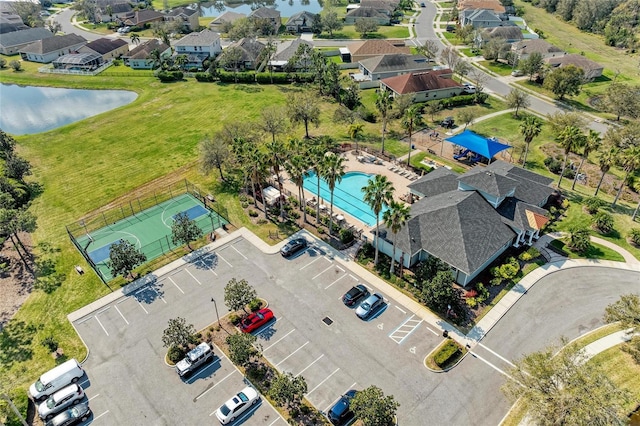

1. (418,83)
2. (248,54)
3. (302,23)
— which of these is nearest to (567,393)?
(418,83)

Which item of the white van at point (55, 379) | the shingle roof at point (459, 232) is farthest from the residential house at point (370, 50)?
the white van at point (55, 379)

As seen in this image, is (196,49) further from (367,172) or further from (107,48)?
(367,172)

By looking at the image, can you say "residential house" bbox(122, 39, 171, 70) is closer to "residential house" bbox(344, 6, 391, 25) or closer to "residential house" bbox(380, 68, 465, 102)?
"residential house" bbox(380, 68, 465, 102)

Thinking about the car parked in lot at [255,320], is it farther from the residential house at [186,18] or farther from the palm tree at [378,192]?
the residential house at [186,18]

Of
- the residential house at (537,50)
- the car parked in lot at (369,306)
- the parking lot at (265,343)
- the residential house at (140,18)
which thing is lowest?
the parking lot at (265,343)

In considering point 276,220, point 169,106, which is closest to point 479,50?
point 169,106
